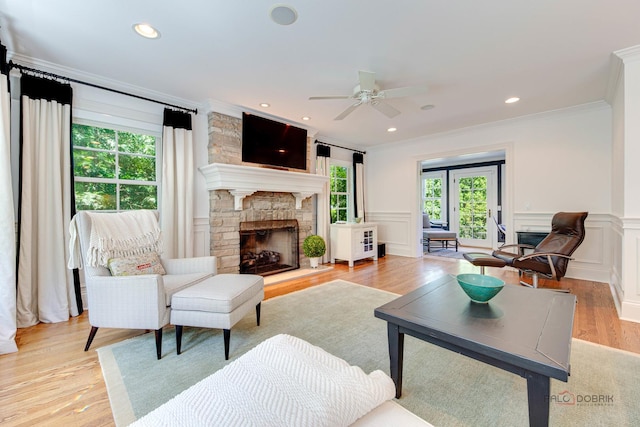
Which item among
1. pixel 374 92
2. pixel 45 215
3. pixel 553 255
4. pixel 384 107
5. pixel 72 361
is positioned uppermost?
pixel 374 92

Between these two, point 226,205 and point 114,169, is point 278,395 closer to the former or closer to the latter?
point 226,205

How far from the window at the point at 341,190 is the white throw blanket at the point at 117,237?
365 centimetres

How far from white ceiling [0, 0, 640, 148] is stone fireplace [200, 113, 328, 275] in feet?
1.64

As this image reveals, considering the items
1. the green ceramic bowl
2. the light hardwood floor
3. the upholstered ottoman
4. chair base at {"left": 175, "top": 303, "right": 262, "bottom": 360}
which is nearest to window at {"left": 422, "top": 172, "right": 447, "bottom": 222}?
the light hardwood floor

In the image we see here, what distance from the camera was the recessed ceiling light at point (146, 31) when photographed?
2123mm

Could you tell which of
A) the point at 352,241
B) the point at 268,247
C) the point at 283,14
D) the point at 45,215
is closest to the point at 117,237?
the point at 45,215

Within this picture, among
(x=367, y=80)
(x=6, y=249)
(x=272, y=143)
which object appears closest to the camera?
(x=6, y=249)

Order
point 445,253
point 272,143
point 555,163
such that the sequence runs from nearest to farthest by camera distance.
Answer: point 555,163, point 272,143, point 445,253

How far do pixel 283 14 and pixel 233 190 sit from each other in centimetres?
229

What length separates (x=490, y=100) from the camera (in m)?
→ 3.59

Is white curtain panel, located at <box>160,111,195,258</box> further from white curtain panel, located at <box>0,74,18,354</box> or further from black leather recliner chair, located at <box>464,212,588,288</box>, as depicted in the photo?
black leather recliner chair, located at <box>464,212,588,288</box>

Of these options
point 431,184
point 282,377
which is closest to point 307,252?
point 282,377

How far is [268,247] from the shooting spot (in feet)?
15.0

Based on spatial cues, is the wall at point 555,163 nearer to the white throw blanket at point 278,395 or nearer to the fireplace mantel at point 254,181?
the fireplace mantel at point 254,181
